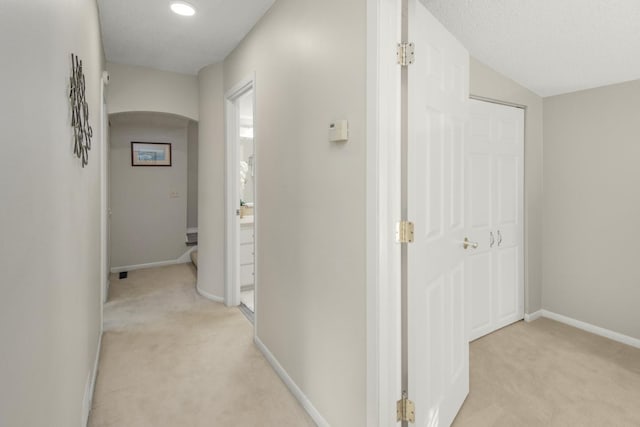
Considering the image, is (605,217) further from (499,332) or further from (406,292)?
(406,292)

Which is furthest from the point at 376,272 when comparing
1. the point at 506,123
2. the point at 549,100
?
the point at 549,100

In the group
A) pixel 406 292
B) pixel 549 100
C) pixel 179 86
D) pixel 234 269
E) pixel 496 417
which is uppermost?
pixel 179 86

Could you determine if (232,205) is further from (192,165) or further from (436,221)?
(192,165)

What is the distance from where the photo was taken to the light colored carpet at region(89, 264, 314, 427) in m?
1.84

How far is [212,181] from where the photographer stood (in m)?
3.62

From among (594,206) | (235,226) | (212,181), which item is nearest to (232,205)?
(235,226)

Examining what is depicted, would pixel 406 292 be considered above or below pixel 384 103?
below

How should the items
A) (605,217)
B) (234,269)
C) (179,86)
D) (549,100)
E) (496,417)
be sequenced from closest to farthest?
(496,417) < (605,217) < (549,100) < (234,269) < (179,86)

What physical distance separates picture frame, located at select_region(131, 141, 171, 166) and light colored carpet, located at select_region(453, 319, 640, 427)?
482cm

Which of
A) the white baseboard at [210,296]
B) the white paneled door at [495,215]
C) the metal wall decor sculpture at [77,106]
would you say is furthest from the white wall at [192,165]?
the white paneled door at [495,215]

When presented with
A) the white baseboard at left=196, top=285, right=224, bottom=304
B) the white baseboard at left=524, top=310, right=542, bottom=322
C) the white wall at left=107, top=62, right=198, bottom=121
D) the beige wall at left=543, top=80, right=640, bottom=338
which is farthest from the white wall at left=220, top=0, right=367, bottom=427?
the beige wall at left=543, top=80, right=640, bottom=338

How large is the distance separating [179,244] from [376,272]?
4.70 metres

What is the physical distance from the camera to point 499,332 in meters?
2.89

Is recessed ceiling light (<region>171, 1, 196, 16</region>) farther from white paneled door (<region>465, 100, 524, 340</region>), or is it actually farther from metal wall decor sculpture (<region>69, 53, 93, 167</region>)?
white paneled door (<region>465, 100, 524, 340</region>)
